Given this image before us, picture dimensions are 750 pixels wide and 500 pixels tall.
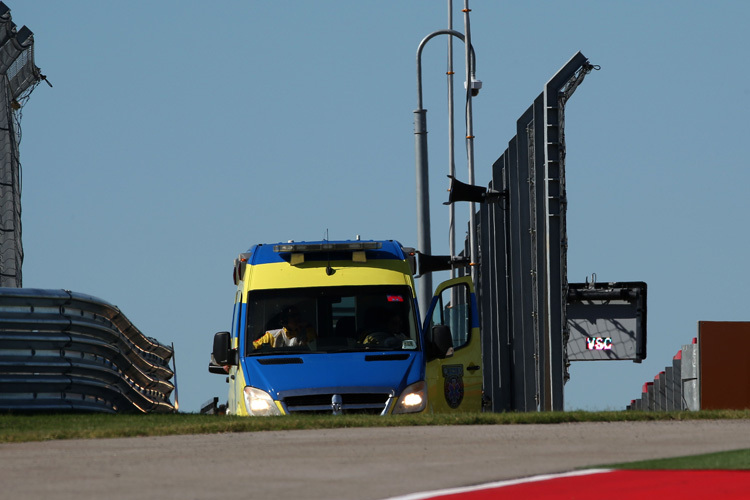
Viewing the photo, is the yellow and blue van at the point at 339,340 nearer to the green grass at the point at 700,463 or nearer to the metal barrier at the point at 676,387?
the metal barrier at the point at 676,387

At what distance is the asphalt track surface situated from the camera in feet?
31.0

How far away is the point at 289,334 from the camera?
1766 centimetres

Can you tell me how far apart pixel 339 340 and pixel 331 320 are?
11.1 inches

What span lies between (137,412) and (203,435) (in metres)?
7.70

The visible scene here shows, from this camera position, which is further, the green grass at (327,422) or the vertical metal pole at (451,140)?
the vertical metal pole at (451,140)

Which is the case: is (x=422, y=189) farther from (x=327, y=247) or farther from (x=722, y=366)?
(x=327, y=247)

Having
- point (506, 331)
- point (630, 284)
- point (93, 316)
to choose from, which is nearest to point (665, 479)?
point (93, 316)

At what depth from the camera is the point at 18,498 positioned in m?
9.22

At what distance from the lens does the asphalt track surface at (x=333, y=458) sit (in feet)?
31.0

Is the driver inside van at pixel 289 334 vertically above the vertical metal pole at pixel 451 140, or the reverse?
the vertical metal pole at pixel 451 140

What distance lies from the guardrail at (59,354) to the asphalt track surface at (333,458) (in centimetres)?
565

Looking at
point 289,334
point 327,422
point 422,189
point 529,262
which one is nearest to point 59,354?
point 289,334

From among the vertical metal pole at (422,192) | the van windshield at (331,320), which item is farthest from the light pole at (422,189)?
the van windshield at (331,320)

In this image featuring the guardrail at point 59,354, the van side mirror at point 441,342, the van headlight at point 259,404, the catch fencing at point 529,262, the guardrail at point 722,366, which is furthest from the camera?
the catch fencing at point 529,262
